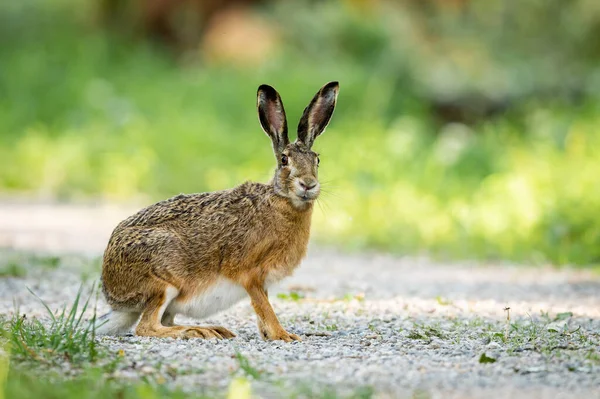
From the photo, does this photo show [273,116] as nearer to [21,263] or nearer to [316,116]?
[316,116]

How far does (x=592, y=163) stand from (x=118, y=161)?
20.6 ft

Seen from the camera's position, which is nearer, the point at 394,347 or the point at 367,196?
the point at 394,347

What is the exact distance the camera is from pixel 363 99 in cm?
1736

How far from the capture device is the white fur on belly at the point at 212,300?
587 cm

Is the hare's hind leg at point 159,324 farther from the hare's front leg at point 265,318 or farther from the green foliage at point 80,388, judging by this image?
the green foliage at point 80,388

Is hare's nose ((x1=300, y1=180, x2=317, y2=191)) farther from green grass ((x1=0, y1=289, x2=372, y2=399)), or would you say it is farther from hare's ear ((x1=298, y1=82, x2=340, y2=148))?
green grass ((x1=0, y1=289, x2=372, y2=399))

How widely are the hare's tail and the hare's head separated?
3.64 ft

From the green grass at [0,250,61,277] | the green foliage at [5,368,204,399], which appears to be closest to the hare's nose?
the green foliage at [5,368,204,399]

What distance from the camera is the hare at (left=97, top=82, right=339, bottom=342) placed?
5.84 metres

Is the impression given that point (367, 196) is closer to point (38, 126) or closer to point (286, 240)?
point (286, 240)

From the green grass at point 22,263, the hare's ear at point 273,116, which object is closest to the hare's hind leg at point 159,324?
the hare's ear at point 273,116

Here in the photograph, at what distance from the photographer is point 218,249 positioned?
5992 mm

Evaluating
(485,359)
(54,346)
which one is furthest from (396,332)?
(54,346)

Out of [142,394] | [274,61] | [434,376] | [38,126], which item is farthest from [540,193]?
[274,61]
